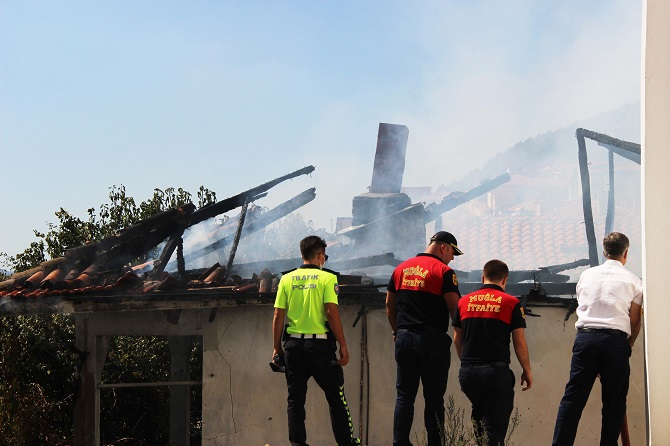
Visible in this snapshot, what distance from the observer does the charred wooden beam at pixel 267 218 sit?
1277cm

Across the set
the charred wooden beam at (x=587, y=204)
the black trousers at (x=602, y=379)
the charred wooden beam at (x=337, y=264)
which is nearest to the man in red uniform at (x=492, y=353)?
the black trousers at (x=602, y=379)

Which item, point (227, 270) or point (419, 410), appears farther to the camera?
point (227, 270)

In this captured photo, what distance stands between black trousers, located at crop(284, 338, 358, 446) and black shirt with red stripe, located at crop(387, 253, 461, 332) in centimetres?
66

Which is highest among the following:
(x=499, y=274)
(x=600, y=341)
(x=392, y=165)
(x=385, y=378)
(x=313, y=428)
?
(x=392, y=165)

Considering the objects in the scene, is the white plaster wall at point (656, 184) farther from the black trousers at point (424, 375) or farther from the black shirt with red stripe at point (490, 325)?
the black trousers at point (424, 375)

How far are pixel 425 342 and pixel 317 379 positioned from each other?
0.94 meters

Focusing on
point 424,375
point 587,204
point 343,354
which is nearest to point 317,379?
point 343,354

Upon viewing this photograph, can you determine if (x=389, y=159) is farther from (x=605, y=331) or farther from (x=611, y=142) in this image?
(x=605, y=331)

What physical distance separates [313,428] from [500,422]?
2797 mm

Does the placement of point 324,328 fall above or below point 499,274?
below

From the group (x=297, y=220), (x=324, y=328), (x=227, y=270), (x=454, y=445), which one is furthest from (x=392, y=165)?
(x=297, y=220)

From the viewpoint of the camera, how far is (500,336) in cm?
570

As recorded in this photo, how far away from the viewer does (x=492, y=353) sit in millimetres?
5680

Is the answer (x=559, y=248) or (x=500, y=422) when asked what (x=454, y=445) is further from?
(x=559, y=248)
